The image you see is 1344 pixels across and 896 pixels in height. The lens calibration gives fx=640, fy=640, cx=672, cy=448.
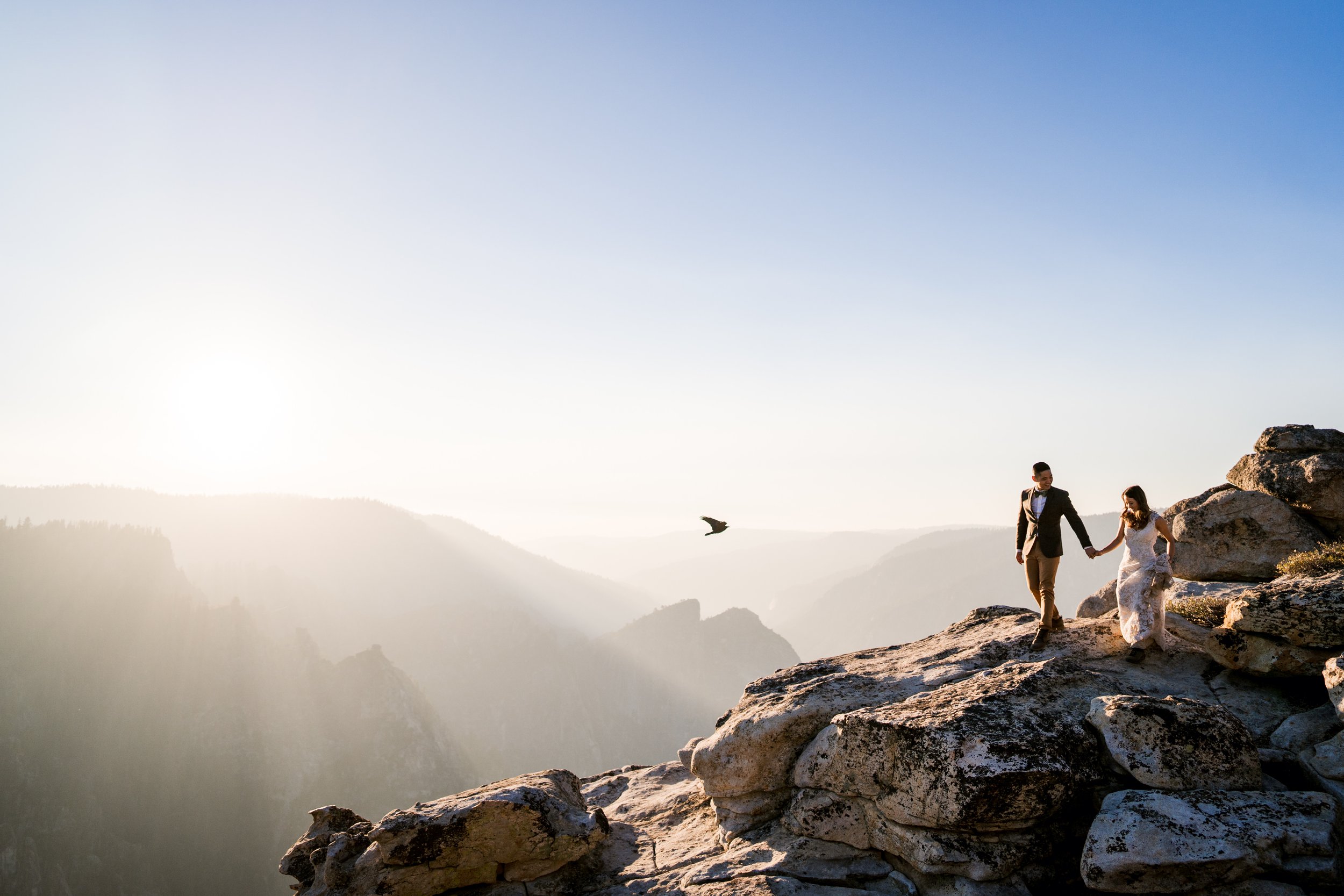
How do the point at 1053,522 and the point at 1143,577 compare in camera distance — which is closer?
the point at 1143,577

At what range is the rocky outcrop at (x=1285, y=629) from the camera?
9.91 m

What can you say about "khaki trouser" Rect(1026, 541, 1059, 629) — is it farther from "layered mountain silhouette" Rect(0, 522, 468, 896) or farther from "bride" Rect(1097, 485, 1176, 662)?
"layered mountain silhouette" Rect(0, 522, 468, 896)

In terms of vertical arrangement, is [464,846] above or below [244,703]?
above

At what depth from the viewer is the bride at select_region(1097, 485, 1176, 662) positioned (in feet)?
37.2

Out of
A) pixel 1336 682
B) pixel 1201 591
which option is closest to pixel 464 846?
pixel 1336 682

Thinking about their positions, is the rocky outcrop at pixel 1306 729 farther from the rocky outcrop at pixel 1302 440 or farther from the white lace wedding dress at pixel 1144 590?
the rocky outcrop at pixel 1302 440

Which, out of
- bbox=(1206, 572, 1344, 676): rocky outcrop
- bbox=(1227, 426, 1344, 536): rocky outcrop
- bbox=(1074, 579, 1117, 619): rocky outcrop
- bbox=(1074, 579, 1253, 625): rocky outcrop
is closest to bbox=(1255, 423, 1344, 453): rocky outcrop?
bbox=(1227, 426, 1344, 536): rocky outcrop

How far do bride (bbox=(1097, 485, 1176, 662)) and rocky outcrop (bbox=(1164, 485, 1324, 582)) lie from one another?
10.6ft

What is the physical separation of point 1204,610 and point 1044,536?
10.2 feet

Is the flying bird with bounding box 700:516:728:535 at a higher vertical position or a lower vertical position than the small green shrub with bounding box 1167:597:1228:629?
higher

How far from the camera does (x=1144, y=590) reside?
11406 millimetres

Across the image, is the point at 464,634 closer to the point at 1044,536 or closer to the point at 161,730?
the point at 161,730

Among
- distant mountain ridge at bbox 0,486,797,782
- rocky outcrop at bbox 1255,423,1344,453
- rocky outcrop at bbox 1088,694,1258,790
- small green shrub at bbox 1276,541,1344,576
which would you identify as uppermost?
rocky outcrop at bbox 1255,423,1344,453

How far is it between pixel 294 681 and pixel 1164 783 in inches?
4246
